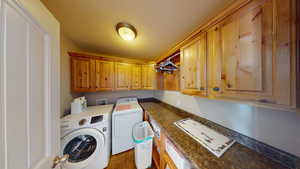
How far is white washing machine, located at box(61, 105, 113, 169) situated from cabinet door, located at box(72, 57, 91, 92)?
63 cm

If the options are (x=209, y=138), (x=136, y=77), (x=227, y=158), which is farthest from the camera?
(x=136, y=77)

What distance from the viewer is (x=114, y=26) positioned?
1.17 m

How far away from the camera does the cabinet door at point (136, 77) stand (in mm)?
2219

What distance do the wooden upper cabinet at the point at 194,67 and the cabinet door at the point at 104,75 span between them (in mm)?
1607

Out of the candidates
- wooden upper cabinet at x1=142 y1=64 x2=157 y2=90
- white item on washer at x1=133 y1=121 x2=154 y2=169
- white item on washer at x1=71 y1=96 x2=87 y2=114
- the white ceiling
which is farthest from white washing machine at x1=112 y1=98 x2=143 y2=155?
the white ceiling

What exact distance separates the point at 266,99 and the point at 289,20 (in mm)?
430

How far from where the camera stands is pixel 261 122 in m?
0.71

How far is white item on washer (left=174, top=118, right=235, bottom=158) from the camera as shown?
28.5 inches

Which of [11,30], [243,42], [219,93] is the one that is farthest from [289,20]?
[11,30]

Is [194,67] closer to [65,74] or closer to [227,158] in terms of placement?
[227,158]

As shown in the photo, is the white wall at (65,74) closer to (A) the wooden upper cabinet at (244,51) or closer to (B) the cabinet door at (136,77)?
(B) the cabinet door at (136,77)

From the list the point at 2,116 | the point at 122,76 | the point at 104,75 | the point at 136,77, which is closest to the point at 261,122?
the point at 2,116

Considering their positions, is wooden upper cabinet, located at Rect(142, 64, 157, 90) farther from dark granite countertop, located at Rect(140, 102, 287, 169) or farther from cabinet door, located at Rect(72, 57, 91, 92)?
dark granite countertop, located at Rect(140, 102, 287, 169)

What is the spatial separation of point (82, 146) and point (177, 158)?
1.42m
